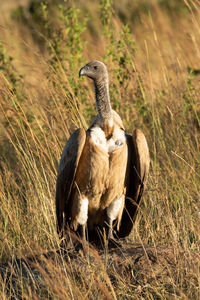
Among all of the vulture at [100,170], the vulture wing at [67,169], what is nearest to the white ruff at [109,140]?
the vulture at [100,170]

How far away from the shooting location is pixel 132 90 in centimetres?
630

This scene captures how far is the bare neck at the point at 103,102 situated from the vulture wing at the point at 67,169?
23 cm

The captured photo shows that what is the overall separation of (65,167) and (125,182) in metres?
0.53

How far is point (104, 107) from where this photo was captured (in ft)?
14.2

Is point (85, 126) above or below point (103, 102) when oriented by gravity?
below

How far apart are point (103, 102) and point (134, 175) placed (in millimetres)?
648

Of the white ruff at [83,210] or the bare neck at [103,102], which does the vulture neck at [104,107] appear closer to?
the bare neck at [103,102]

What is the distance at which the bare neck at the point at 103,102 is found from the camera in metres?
4.30

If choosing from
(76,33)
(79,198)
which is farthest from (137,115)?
(79,198)

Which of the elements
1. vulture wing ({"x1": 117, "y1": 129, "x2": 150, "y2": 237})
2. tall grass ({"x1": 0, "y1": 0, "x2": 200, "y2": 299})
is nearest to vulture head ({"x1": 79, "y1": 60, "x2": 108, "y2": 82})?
vulture wing ({"x1": 117, "y1": 129, "x2": 150, "y2": 237})

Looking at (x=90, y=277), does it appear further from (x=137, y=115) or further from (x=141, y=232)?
(x=137, y=115)

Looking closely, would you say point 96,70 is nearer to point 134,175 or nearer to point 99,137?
point 99,137

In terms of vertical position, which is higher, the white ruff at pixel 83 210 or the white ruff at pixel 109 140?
the white ruff at pixel 109 140

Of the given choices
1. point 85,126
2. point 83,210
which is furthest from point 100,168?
point 85,126
